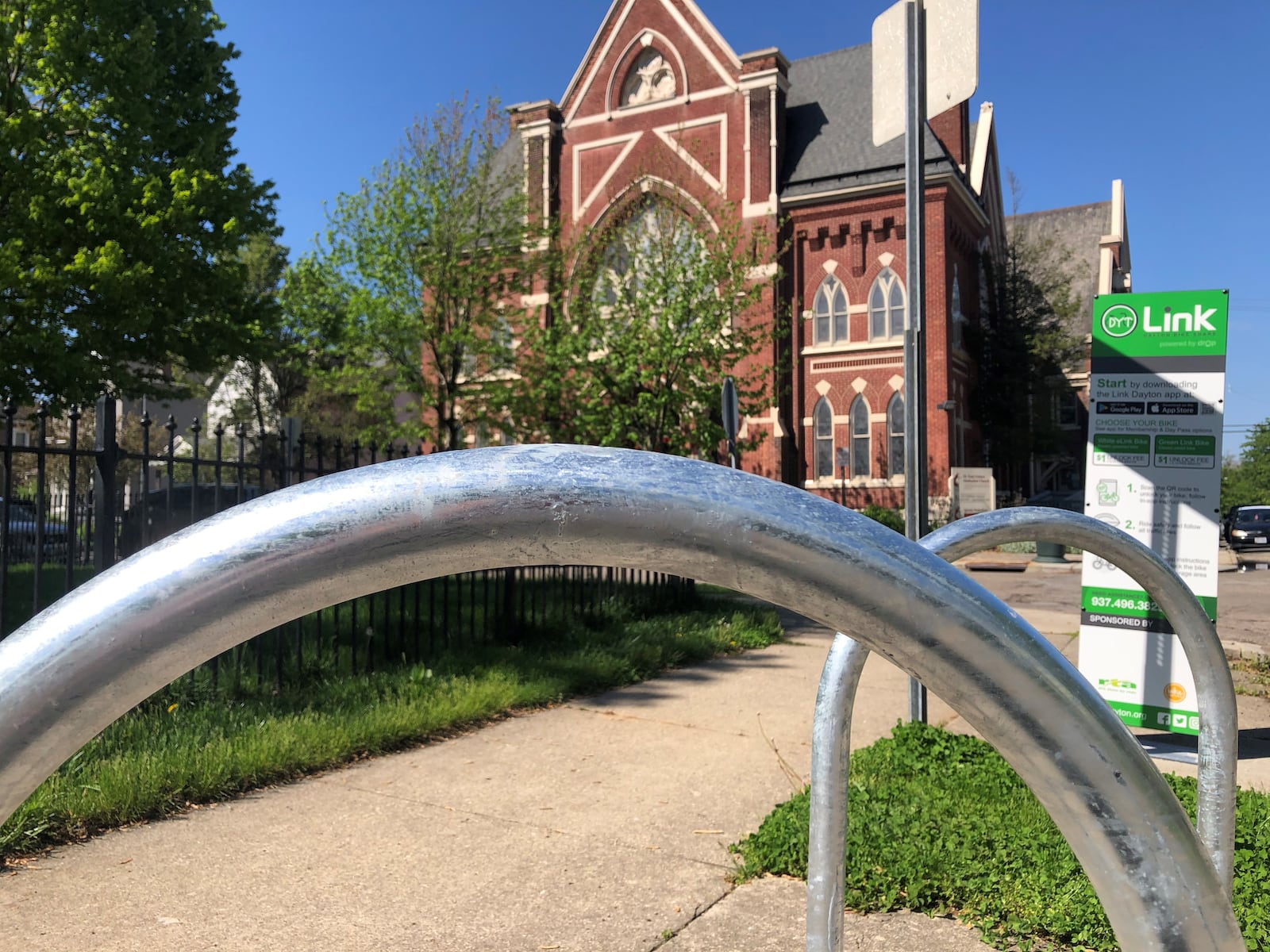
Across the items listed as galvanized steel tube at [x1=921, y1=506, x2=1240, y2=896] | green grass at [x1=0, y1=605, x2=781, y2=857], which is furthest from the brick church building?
galvanized steel tube at [x1=921, y1=506, x2=1240, y2=896]

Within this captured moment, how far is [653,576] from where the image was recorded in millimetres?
11742

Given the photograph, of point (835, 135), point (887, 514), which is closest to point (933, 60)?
point (887, 514)

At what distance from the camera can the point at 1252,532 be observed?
25.5m

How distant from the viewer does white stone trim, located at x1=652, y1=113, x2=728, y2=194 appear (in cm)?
3026

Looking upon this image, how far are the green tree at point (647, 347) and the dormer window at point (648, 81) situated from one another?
56.6 ft

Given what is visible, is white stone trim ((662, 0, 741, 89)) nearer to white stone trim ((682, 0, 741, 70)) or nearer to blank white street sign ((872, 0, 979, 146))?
white stone trim ((682, 0, 741, 70))

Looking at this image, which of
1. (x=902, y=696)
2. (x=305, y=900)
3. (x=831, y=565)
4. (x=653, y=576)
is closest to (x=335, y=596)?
(x=831, y=565)

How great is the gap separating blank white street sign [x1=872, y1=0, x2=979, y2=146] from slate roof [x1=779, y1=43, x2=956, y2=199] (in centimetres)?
2475

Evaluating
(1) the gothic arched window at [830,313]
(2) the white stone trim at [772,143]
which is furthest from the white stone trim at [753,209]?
(1) the gothic arched window at [830,313]

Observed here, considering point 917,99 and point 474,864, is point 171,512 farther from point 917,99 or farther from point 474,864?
point 917,99

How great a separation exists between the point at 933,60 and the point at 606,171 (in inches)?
1122

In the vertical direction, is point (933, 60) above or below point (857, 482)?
above

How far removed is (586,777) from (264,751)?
5.74 feet

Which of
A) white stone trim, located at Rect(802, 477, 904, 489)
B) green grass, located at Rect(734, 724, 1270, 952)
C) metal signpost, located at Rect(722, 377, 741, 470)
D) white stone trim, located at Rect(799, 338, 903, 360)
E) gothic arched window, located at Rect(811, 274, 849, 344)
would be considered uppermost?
gothic arched window, located at Rect(811, 274, 849, 344)
